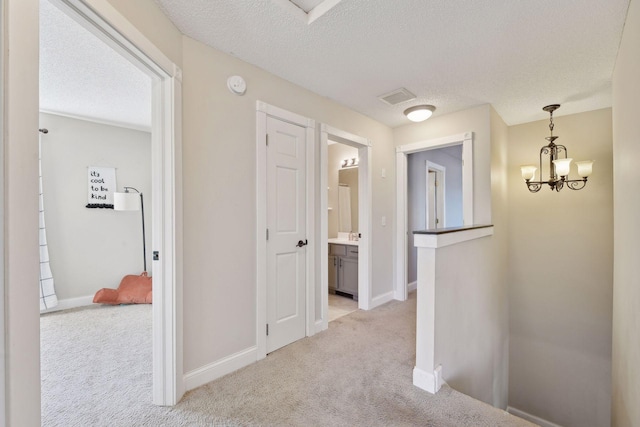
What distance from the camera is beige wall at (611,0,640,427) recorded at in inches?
61.4

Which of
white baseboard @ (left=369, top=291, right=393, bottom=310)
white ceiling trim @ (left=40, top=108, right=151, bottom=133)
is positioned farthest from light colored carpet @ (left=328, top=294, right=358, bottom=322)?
white ceiling trim @ (left=40, top=108, right=151, bottom=133)

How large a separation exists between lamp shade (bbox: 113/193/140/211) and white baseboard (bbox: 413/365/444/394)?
379 centimetres

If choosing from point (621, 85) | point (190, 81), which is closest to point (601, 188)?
point (621, 85)

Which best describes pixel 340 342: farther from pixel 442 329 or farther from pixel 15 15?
pixel 15 15

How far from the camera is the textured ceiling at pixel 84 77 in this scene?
74.2 inches

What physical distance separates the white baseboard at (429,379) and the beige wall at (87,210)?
3931mm

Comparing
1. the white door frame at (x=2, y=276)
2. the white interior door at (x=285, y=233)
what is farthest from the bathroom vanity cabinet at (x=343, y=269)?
the white door frame at (x=2, y=276)

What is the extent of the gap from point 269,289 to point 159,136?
4.62 feet

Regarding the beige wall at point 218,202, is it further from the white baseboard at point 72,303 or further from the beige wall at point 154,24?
the white baseboard at point 72,303

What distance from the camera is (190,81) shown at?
189 centimetres

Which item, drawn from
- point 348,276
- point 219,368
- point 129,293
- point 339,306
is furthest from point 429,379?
point 129,293

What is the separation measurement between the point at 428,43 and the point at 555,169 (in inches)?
91.6

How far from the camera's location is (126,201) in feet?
11.8

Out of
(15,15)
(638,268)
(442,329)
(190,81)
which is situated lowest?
(442,329)
